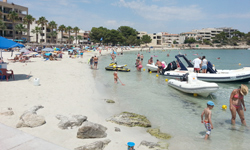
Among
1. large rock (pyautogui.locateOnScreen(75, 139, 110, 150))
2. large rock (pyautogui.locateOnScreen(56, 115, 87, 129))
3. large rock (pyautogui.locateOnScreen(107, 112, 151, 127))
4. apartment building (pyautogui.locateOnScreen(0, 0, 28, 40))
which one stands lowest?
large rock (pyautogui.locateOnScreen(107, 112, 151, 127))

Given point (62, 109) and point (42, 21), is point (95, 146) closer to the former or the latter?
point (62, 109)

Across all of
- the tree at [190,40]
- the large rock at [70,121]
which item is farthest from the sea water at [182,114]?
the tree at [190,40]

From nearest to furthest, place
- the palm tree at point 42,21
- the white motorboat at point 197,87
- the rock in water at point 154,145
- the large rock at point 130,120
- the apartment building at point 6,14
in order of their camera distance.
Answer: the rock in water at point 154,145 < the large rock at point 130,120 < the white motorboat at point 197,87 < the apartment building at point 6,14 < the palm tree at point 42,21

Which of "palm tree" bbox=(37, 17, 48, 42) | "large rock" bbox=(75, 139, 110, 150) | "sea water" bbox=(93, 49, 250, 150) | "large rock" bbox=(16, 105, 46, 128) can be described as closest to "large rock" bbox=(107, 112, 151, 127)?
"sea water" bbox=(93, 49, 250, 150)

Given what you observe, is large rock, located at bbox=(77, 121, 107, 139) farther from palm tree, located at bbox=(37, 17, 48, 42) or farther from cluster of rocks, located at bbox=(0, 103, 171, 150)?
palm tree, located at bbox=(37, 17, 48, 42)

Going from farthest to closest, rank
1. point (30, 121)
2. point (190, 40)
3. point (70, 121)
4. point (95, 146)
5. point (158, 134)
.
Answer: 1. point (190, 40)
2. point (158, 134)
3. point (70, 121)
4. point (30, 121)
5. point (95, 146)

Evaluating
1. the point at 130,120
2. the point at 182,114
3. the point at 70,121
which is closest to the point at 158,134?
the point at 130,120

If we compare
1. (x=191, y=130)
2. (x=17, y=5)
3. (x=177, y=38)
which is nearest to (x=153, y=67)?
(x=191, y=130)

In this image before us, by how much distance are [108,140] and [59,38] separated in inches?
3258

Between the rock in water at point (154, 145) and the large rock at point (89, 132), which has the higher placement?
the large rock at point (89, 132)

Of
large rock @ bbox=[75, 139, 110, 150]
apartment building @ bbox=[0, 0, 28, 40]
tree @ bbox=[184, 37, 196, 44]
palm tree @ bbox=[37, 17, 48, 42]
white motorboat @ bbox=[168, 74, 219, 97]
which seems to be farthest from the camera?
tree @ bbox=[184, 37, 196, 44]

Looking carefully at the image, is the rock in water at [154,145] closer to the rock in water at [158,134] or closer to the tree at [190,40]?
the rock in water at [158,134]

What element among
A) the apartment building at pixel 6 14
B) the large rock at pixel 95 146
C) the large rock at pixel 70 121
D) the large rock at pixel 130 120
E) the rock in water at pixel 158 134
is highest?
the apartment building at pixel 6 14

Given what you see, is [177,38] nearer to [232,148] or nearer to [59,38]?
[59,38]
